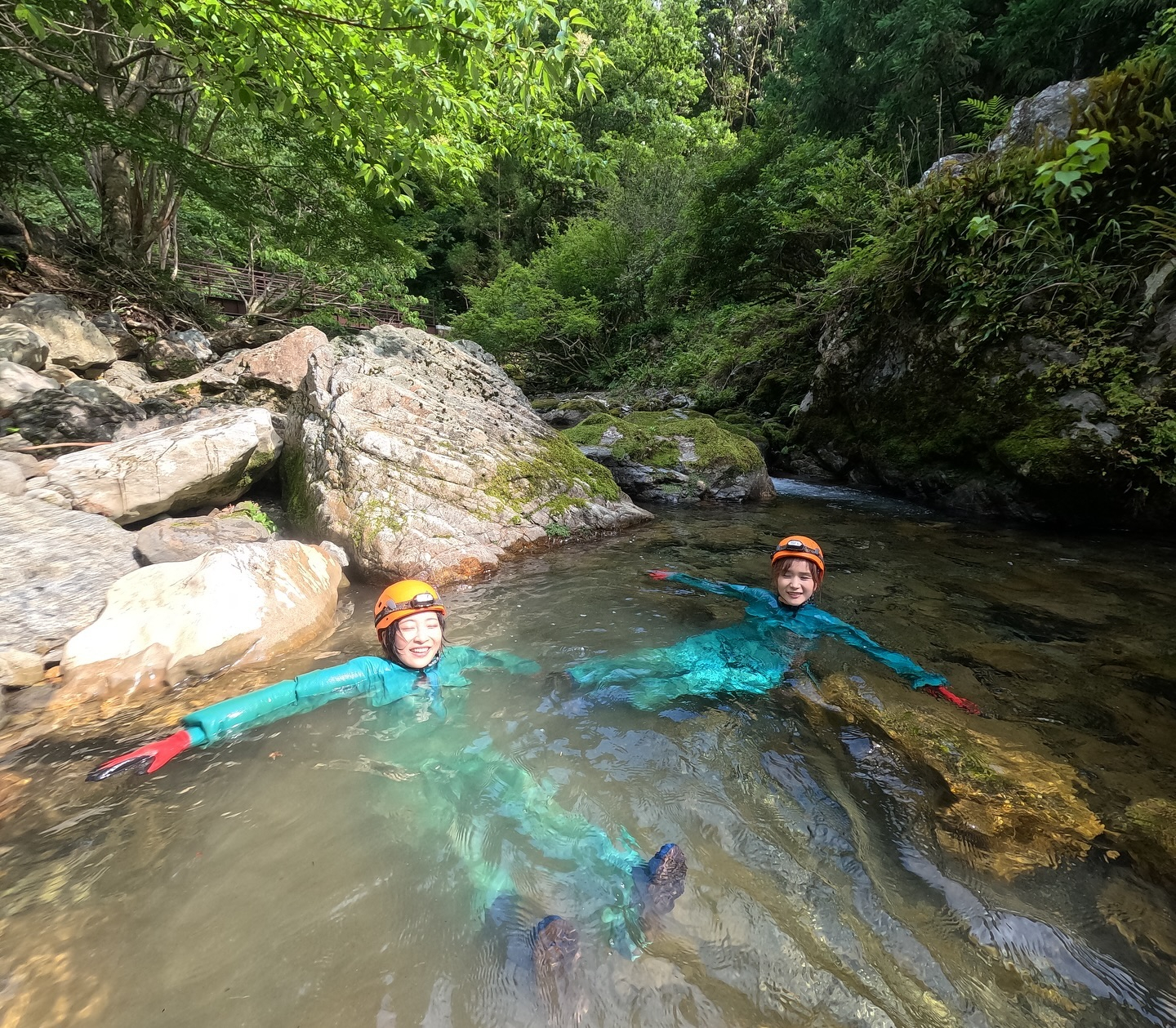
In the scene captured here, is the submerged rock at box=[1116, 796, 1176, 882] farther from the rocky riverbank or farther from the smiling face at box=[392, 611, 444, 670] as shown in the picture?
the rocky riverbank

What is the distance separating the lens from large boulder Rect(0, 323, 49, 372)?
21.6ft

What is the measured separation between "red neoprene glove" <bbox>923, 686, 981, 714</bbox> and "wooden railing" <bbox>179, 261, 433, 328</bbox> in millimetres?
15333

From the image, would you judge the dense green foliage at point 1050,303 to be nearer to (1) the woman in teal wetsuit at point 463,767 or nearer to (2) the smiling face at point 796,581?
(2) the smiling face at point 796,581

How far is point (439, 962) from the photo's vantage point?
1768 mm

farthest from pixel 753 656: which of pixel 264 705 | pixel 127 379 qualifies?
pixel 127 379

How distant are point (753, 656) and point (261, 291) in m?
22.5

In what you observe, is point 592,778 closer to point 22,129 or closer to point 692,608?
point 692,608

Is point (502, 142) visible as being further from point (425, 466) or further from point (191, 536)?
point (191, 536)

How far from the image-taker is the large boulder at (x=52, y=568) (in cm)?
331

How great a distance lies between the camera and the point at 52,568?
3684 mm

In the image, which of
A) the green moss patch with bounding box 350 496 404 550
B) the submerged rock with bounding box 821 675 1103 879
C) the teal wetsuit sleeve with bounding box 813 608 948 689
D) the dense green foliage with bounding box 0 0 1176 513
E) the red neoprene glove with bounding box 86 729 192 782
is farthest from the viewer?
the green moss patch with bounding box 350 496 404 550

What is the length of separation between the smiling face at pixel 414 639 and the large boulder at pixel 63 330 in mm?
8061

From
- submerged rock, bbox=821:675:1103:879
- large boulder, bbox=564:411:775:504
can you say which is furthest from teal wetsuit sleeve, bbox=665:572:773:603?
large boulder, bbox=564:411:775:504

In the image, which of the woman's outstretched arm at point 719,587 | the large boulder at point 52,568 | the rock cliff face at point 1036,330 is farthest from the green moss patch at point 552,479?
the rock cliff face at point 1036,330
